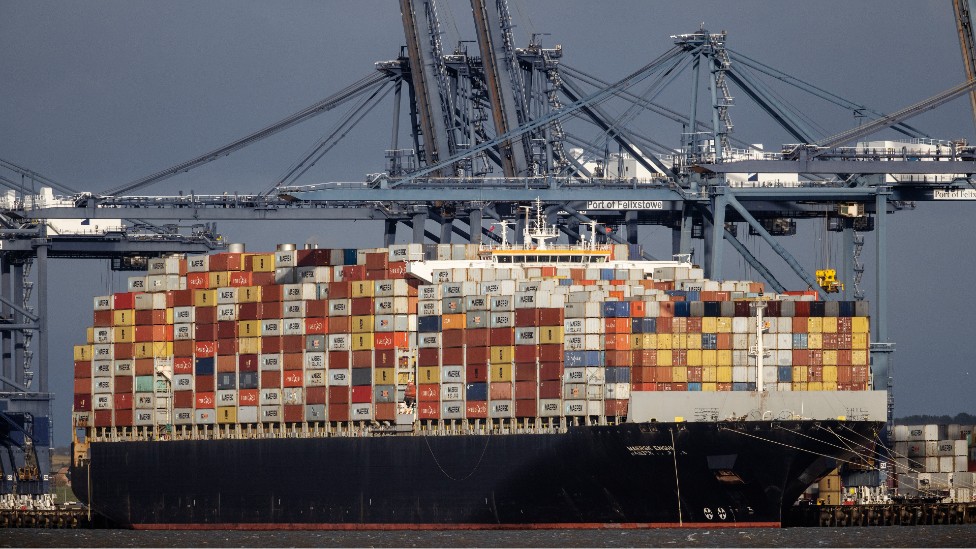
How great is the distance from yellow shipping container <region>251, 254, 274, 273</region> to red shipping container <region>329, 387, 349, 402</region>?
578 cm

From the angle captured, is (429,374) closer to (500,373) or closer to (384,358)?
(384,358)

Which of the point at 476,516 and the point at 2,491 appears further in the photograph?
the point at 2,491

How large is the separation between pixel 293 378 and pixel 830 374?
18505 millimetres

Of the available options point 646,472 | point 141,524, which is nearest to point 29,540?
point 141,524

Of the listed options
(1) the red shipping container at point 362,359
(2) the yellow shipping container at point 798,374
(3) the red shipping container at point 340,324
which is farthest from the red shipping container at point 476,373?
(2) the yellow shipping container at point 798,374

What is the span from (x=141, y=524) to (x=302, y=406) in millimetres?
9957

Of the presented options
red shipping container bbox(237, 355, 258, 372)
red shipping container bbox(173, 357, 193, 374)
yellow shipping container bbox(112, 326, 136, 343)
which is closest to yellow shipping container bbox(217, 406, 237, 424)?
red shipping container bbox(237, 355, 258, 372)

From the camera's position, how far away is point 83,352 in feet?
275

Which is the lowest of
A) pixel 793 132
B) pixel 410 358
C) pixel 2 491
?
pixel 2 491

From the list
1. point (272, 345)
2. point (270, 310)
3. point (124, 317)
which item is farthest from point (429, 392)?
point (124, 317)

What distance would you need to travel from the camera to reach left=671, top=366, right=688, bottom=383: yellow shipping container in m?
70.3

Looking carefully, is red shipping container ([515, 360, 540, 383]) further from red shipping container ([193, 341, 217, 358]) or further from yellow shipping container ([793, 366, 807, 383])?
red shipping container ([193, 341, 217, 358])

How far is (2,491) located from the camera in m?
104

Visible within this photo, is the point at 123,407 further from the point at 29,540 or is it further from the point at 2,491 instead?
the point at 2,491
